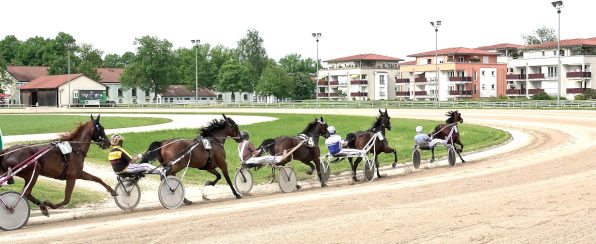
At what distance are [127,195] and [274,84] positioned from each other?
292ft

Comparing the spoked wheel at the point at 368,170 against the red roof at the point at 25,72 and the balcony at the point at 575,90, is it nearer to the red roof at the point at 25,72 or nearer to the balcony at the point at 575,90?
the balcony at the point at 575,90

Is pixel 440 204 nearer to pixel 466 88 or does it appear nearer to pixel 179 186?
pixel 179 186

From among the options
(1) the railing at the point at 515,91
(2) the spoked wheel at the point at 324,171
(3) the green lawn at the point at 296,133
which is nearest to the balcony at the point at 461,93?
(1) the railing at the point at 515,91

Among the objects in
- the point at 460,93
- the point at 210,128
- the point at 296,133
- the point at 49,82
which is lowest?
the point at 296,133

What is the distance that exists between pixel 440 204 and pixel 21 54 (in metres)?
113

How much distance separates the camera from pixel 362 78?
316 ft

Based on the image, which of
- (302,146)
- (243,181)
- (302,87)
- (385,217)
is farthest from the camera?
(302,87)

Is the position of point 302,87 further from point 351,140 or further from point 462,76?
point 351,140

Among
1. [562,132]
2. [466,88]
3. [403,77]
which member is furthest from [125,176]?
[403,77]

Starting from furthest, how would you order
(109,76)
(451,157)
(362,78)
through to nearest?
(109,76) < (362,78) < (451,157)

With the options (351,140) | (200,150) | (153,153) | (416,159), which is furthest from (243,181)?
(416,159)

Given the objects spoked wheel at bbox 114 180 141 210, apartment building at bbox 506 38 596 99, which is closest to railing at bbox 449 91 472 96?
apartment building at bbox 506 38 596 99

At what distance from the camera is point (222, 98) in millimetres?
114312

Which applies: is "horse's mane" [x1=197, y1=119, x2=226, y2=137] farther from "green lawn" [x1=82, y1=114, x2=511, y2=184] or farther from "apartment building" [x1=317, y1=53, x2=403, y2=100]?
"apartment building" [x1=317, y1=53, x2=403, y2=100]
